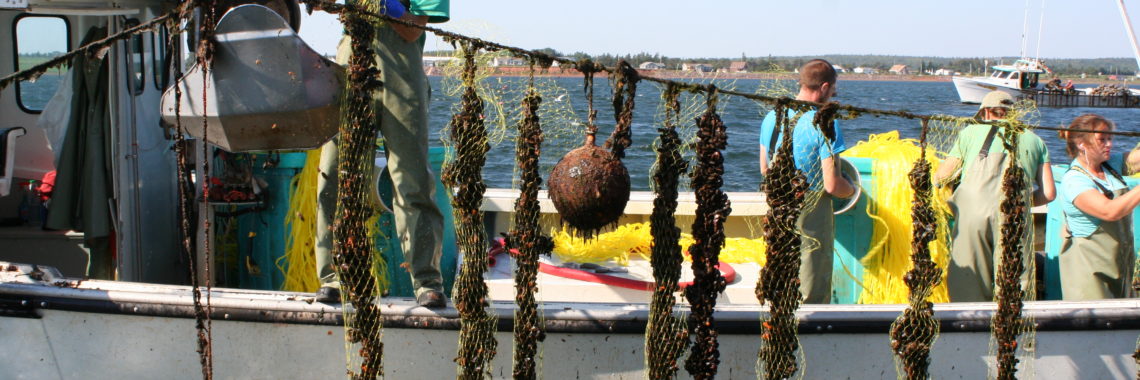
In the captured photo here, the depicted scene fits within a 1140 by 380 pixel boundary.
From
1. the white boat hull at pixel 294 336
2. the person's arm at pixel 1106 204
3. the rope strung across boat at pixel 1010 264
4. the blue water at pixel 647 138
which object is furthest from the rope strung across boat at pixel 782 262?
the person's arm at pixel 1106 204

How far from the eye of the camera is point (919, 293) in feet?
15.1

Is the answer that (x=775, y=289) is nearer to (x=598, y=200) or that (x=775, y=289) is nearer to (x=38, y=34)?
(x=598, y=200)

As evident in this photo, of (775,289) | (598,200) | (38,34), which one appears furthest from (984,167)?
(38,34)

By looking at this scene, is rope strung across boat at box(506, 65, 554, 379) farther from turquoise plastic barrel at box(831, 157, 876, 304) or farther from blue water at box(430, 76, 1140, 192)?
turquoise plastic barrel at box(831, 157, 876, 304)

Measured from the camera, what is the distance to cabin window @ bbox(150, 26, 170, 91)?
5672mm

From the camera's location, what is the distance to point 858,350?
4.89m

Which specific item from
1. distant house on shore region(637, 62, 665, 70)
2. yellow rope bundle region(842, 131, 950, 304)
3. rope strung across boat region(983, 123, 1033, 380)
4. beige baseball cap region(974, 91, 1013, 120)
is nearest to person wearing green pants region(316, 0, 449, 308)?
distant house on shore region(637, 62, 665, 70)

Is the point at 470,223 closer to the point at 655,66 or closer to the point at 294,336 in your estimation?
the point at 294,336

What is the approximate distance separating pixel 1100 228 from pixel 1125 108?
7193 cm

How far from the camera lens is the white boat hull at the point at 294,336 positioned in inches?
184

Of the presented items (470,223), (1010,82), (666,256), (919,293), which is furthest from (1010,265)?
(1010,82)

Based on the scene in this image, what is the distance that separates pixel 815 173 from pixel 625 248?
1.76m

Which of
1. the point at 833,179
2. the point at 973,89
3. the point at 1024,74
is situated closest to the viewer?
the point at 833,179

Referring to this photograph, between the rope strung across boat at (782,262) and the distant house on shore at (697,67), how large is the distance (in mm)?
598
